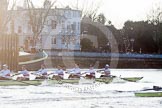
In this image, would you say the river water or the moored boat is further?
the moored boat

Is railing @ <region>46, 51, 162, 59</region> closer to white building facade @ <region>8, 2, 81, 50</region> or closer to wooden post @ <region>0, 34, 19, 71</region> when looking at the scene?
white building facade @ <region>8, 2, 81, 50</region>

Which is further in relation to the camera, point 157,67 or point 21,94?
point 157,67

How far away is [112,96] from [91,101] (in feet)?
7.68

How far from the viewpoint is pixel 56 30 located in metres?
74.6

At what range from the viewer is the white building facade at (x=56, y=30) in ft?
240

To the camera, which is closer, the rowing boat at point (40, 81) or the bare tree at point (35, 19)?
the rowing boat at point (40, 81)

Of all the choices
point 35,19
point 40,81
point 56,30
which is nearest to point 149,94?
point 40,81

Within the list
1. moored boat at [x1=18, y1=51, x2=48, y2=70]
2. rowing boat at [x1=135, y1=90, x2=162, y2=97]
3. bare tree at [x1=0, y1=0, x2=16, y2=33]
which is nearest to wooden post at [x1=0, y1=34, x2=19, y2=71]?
moored boat at [x1=18, y1=51, x2=48, y2=70]

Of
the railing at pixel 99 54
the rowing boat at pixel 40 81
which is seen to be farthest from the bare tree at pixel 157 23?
the rowing boat at pixel 40 81

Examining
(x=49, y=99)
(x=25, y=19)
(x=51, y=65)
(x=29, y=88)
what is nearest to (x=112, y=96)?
(x=49, y=99)

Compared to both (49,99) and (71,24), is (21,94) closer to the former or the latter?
(49,99)

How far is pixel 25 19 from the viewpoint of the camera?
73625 mm

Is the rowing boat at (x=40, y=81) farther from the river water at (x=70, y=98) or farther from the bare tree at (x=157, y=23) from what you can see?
the bare tree at (x=157, y=23)

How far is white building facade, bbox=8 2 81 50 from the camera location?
7306 centimetres
